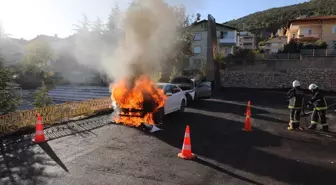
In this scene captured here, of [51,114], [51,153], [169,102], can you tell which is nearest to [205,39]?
[169,102]

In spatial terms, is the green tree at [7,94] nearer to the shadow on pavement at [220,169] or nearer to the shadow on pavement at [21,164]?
the shadow on pavement at [21,164]

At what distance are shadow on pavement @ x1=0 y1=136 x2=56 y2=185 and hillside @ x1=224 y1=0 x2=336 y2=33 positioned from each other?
8683 centimetres

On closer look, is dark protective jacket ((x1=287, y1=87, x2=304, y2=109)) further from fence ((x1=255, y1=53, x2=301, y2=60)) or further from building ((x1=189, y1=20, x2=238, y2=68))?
building ((x1=189, y1=20, x2=238, y2=68))

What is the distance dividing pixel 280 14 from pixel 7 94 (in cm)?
11260

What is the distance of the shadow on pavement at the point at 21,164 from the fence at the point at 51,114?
1.10 meters

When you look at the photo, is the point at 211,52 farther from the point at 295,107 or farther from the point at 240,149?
the point at 240,149

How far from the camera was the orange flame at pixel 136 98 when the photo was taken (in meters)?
9.39

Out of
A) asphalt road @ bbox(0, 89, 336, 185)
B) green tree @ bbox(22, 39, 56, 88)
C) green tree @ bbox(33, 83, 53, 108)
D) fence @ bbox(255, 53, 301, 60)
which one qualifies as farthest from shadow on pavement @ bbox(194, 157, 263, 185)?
green tree @ bbox(22, 39, 56, 88)

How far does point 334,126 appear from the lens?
1052cm

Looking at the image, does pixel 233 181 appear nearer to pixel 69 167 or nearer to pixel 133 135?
pixel 69 167

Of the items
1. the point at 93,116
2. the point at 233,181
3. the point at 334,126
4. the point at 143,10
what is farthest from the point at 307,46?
the point at 233,181

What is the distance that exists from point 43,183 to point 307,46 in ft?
110

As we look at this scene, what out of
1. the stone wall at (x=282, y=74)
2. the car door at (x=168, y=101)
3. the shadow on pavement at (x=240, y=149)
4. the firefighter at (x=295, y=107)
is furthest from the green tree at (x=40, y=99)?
the stone wall at (x=282, y=74)

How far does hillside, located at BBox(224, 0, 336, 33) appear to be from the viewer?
84.2 meters
